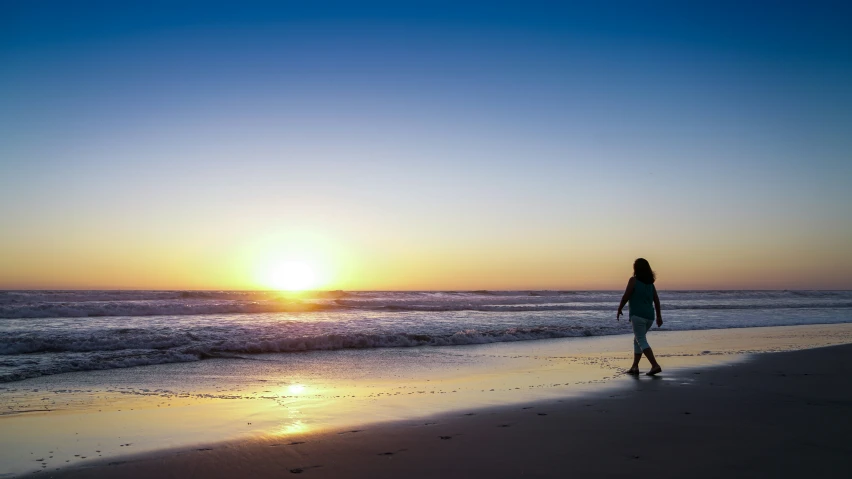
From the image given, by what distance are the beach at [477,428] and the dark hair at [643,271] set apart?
165 centimetres

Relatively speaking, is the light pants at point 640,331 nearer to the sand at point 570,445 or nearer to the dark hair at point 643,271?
the dark hair at point 643,271

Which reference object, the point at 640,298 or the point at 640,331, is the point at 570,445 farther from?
the point at 640,298

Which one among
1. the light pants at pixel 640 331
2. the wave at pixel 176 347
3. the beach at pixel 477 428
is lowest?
the wave at pixel 176 347

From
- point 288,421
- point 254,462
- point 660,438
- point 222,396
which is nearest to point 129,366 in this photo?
point 222,396

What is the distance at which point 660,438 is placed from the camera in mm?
5121

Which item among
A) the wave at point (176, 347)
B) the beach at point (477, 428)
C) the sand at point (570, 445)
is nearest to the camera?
the sand at point (570, 445)

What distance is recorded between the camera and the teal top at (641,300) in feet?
31.3

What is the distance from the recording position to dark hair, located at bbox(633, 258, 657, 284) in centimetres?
956

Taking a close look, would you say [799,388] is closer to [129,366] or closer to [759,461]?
[759,461]

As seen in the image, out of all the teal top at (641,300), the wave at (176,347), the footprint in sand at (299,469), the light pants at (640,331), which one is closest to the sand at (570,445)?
the footprint in sand at (299,469)

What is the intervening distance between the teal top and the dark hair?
0.08m

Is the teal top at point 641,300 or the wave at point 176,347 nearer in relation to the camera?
the teal top at point 641,300

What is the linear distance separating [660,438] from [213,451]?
4152 millimetres

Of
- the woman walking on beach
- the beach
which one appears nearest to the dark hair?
the woman walking on beach
